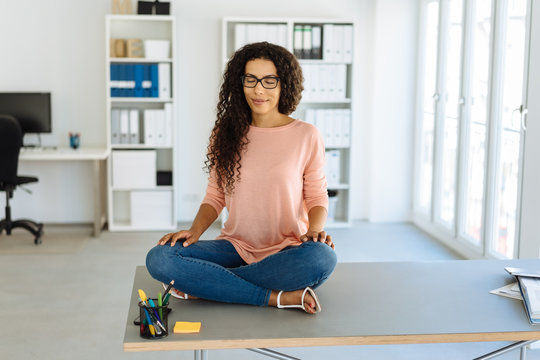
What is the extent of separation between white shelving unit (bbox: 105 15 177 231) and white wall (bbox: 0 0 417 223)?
20 centimetres

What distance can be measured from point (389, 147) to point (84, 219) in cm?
258

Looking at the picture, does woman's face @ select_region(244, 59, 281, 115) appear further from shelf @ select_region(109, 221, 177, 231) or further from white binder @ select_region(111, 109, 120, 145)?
shelf @ select_region(109, 221, 177, 231)

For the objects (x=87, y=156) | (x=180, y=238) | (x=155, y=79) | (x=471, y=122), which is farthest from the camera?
(x=155, y=79)

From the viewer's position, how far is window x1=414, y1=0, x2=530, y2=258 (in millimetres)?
4078

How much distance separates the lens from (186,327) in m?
1.92

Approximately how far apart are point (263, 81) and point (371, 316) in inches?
35.1

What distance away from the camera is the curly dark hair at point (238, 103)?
8.08 ft

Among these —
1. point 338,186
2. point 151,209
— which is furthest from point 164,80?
point 338,186

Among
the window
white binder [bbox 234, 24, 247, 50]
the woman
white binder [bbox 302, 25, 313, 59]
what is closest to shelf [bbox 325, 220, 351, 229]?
the window

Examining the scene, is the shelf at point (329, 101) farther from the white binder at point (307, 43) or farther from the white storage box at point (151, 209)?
the white storage box at point (151, 209)

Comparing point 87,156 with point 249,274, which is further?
point 87,156

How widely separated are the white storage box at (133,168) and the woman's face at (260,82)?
3.18 metres

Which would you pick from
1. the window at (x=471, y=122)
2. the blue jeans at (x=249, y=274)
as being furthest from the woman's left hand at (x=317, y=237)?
the window at (x=471, y=122)

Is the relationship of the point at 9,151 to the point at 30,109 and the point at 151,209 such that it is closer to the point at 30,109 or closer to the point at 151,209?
the point at 30,109
